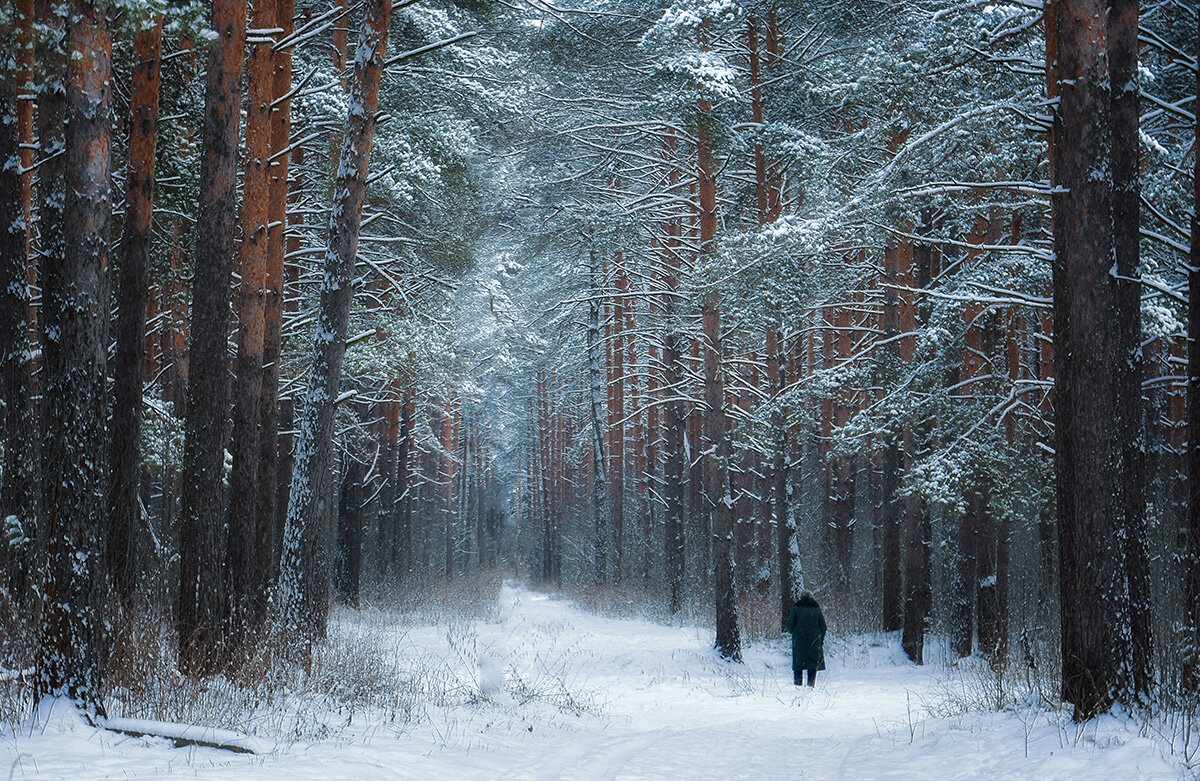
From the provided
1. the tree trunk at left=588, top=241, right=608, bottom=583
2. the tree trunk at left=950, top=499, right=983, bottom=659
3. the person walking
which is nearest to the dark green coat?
the person walking

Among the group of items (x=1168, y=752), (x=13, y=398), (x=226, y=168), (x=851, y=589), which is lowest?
(x=851, y=589)

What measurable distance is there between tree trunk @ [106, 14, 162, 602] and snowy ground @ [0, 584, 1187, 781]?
333cm

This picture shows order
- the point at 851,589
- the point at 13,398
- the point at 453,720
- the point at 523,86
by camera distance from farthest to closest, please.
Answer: the point at 851,589 → the point at 523,86 → the point at 13,398 → the point at 453,720

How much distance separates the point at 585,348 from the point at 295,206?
15217mm

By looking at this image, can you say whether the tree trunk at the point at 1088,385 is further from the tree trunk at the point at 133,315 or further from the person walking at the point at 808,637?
the tree trunk at the point at 133,315

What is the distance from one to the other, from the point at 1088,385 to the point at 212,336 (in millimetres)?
7507

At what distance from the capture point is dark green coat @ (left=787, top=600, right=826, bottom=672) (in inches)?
481

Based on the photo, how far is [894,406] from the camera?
1273cm

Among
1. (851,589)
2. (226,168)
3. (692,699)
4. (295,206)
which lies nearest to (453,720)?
(692,699)

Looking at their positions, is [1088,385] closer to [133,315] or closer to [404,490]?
[133,315]

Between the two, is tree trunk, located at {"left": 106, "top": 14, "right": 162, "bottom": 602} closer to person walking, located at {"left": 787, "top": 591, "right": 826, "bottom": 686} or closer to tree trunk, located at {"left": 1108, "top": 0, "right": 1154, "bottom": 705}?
person walking, located at {"left": 787, "top": 591, "right": 826, "bottom": 686}

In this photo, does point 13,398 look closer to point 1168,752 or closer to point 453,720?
point 453,720

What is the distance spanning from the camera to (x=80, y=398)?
552cm

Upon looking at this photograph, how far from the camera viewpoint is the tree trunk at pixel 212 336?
8.20 metres
